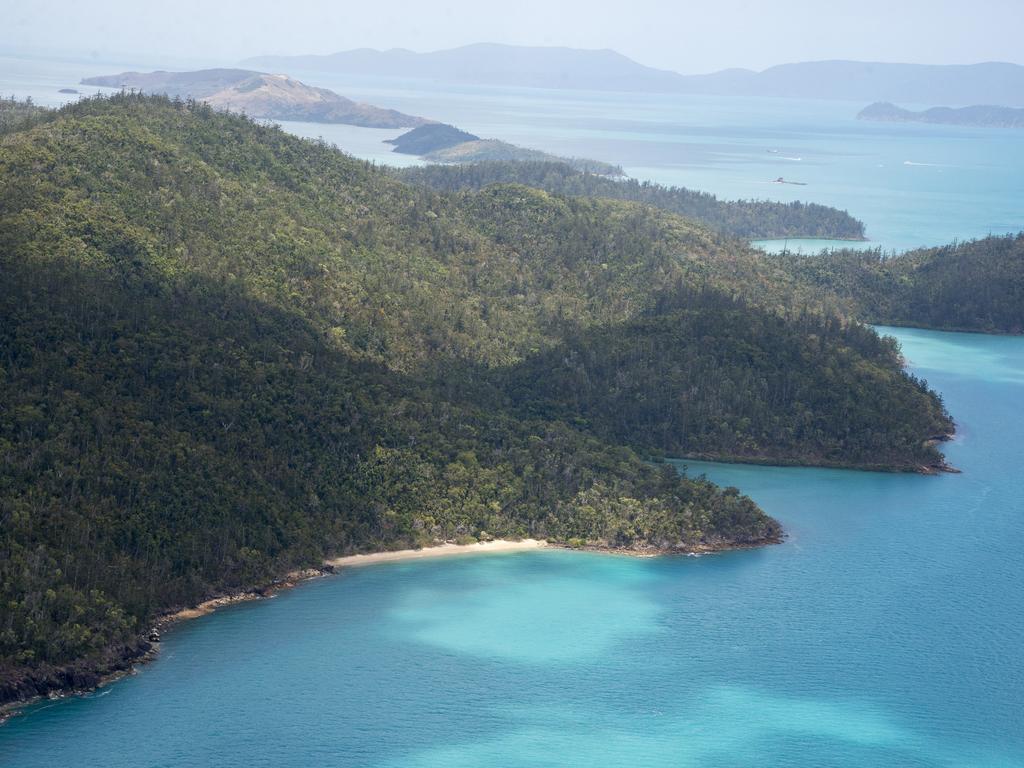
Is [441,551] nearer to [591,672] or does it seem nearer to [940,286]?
[591,672]

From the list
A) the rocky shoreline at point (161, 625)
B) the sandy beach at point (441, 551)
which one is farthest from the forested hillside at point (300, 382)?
the sandy beach at point (441, 551)

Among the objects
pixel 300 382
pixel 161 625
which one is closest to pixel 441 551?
pixel 300 382

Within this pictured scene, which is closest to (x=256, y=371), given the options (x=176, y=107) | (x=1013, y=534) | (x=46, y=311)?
(x=46, y=311)

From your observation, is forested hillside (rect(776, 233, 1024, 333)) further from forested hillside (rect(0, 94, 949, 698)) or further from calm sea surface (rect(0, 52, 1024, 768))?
calm sea surface (rect(0, 52, 1024, 768))

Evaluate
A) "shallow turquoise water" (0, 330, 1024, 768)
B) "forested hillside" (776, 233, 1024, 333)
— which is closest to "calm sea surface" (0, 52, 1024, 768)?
"shallow turquoise water" (0, 330, 1024, 768)

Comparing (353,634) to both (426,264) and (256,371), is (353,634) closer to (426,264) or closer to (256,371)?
(256,371)

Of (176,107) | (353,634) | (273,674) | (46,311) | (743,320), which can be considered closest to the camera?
(273,674)
